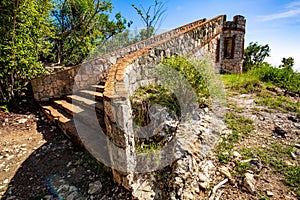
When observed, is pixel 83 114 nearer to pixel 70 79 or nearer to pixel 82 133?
pixel 82 133

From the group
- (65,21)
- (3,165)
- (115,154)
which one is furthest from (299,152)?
(65,21)

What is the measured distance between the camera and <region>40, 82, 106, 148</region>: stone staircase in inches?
117

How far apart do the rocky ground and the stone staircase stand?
26cm

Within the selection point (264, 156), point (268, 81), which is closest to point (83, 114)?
point (264, 156)

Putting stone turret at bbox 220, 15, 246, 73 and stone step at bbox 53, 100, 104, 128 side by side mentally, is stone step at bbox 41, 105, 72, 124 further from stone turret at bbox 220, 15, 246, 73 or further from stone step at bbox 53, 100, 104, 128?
stone turret at bbox 220, 15, 246, 73

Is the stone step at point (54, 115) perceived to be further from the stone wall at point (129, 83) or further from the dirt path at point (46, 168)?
the stone wall at point (129, 83)

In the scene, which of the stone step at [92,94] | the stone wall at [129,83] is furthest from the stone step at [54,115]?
the stone wall at [129,83]

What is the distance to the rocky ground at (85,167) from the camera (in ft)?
6.93

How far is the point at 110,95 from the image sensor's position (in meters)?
1.90

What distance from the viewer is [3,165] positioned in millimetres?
2748

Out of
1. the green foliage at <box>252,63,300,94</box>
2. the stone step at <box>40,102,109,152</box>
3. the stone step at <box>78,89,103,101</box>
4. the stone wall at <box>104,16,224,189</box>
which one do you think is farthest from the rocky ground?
the green foliage at <box>252,63,300,94</box>

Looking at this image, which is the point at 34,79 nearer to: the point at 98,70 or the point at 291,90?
the point at 98,70

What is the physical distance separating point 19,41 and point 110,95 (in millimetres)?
3587

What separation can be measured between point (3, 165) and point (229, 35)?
9.74m
